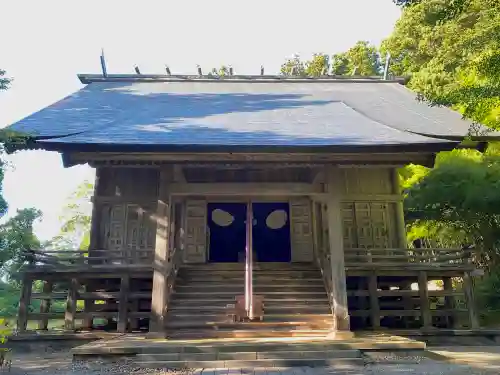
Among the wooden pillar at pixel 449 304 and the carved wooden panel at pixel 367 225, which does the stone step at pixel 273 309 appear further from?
the wooden pillar at pixel 449 304

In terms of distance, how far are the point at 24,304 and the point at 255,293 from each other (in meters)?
4.93

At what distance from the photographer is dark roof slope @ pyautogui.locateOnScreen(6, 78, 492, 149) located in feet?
24.0

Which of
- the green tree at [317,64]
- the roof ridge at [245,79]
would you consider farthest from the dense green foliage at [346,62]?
the roof ridge at [245,79]

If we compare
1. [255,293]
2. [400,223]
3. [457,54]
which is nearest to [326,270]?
[255,293]

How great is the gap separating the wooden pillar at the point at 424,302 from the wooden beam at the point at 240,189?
11.3ft

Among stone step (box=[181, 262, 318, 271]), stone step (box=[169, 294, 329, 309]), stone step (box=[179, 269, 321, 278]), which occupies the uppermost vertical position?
stone step (box=[181, 262, 318, 271])

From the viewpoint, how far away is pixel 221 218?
431 inches

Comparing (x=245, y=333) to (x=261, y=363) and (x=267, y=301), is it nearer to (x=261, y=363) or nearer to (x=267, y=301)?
(x=267, y=301)

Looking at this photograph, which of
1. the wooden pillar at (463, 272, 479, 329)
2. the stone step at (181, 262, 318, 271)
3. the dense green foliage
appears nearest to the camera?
the wooden pillar at (463, 272, 479, 329)

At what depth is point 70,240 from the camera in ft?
96.9

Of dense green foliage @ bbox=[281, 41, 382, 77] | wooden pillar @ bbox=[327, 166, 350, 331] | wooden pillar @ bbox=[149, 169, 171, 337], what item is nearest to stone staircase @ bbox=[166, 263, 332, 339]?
wooden pillar @ bbox=[149, 169, 171, 337]

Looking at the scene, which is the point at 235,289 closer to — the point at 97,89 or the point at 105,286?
the point at 105,286

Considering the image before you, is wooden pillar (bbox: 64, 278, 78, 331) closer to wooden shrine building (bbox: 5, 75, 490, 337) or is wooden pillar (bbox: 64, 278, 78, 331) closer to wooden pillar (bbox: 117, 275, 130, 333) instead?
wooden shrine building (bbox: 5, 75, 490, 337)

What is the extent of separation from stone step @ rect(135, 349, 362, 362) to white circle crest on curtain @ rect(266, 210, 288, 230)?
5.03 m
